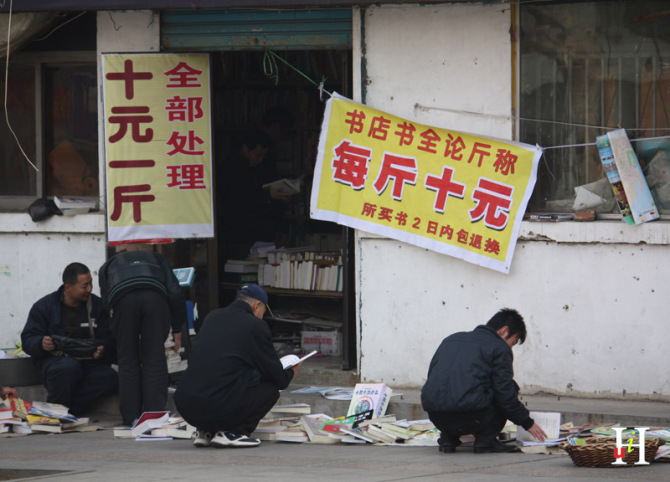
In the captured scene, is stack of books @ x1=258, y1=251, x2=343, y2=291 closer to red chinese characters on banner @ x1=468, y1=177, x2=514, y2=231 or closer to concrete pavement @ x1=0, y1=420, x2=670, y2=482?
red chinese characters on banner @ x1=468, y1=177, x2=514, y2=231

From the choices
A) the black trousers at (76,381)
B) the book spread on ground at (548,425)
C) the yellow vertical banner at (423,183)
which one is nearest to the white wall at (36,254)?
the black trousers at (76,381)

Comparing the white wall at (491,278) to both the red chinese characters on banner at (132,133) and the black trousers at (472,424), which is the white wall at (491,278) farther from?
the red chinese characters on banner at (132,133)

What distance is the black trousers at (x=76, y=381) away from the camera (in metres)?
10.0

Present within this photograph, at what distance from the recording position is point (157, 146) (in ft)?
34.8

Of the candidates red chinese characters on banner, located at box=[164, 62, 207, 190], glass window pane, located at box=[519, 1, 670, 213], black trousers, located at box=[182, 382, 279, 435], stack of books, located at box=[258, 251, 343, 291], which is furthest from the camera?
stack of books, located at box=[258, 251, 343, 291]

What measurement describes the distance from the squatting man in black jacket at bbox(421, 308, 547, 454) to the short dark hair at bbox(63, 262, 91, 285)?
3.48 m

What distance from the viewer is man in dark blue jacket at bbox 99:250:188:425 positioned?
9.66 metres

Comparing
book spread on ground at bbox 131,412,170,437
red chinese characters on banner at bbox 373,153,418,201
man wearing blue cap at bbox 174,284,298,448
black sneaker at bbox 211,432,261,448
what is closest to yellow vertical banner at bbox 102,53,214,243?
red chinese characters on banner at bbox 373,153,418,201

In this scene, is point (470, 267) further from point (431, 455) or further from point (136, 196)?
point (136, 196)

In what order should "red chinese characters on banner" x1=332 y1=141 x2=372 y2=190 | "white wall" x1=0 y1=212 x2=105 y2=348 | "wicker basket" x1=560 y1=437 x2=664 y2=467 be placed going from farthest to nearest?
"white wall" x1=0 y1=212 x2=105 y2=348 < "red chinese characters on banner" x1=332 y1=141 x2=372 y2=190 < "wicker basket" x1=560 y1=437 x2=664 y2=467

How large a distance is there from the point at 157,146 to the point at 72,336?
75.1 inches

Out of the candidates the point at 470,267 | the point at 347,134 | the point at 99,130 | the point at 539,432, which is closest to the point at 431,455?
the point at 539,432

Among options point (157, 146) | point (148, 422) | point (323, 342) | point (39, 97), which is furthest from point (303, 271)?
point (39, 97)

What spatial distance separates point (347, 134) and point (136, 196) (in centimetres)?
206
